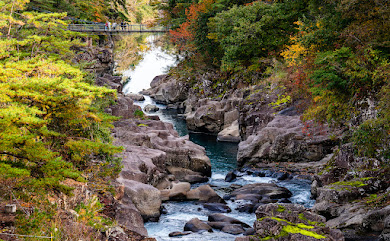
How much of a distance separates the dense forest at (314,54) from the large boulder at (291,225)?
478cm

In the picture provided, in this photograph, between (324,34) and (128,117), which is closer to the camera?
(324,34)

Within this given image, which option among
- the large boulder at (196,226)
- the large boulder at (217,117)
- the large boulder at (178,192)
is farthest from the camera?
the large boulder at (217,117)

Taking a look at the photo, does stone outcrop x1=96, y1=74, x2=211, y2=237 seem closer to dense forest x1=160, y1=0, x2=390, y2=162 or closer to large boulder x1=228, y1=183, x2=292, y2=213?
large boulder x1=228, y1=183, x2=292, y2=213

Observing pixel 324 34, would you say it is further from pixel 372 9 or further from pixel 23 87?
pixel 23 87

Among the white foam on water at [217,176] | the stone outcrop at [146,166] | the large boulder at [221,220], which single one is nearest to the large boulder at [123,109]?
the stone outcrop at [146,166]

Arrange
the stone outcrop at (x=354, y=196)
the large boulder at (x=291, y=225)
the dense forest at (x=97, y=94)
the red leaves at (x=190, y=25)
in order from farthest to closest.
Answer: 1. the red leaves at (x=190, y=25)
2. the stone outcrop at (x=354, y=196)
3. the large boulder at (x=291, y=225)
4. the dense forest at (x=97, y=94)

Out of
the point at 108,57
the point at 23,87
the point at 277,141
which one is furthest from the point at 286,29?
the point at 23,87

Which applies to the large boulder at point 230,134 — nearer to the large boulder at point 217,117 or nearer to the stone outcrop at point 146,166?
the large boulder at point 217,117

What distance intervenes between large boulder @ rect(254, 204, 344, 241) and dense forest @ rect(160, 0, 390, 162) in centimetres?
478

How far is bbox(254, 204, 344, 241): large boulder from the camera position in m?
12.2

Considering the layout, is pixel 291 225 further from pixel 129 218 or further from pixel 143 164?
pixel 143 164

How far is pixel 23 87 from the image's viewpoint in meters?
13.4

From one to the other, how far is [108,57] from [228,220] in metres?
38.9

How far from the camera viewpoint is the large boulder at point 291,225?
12250 mm
